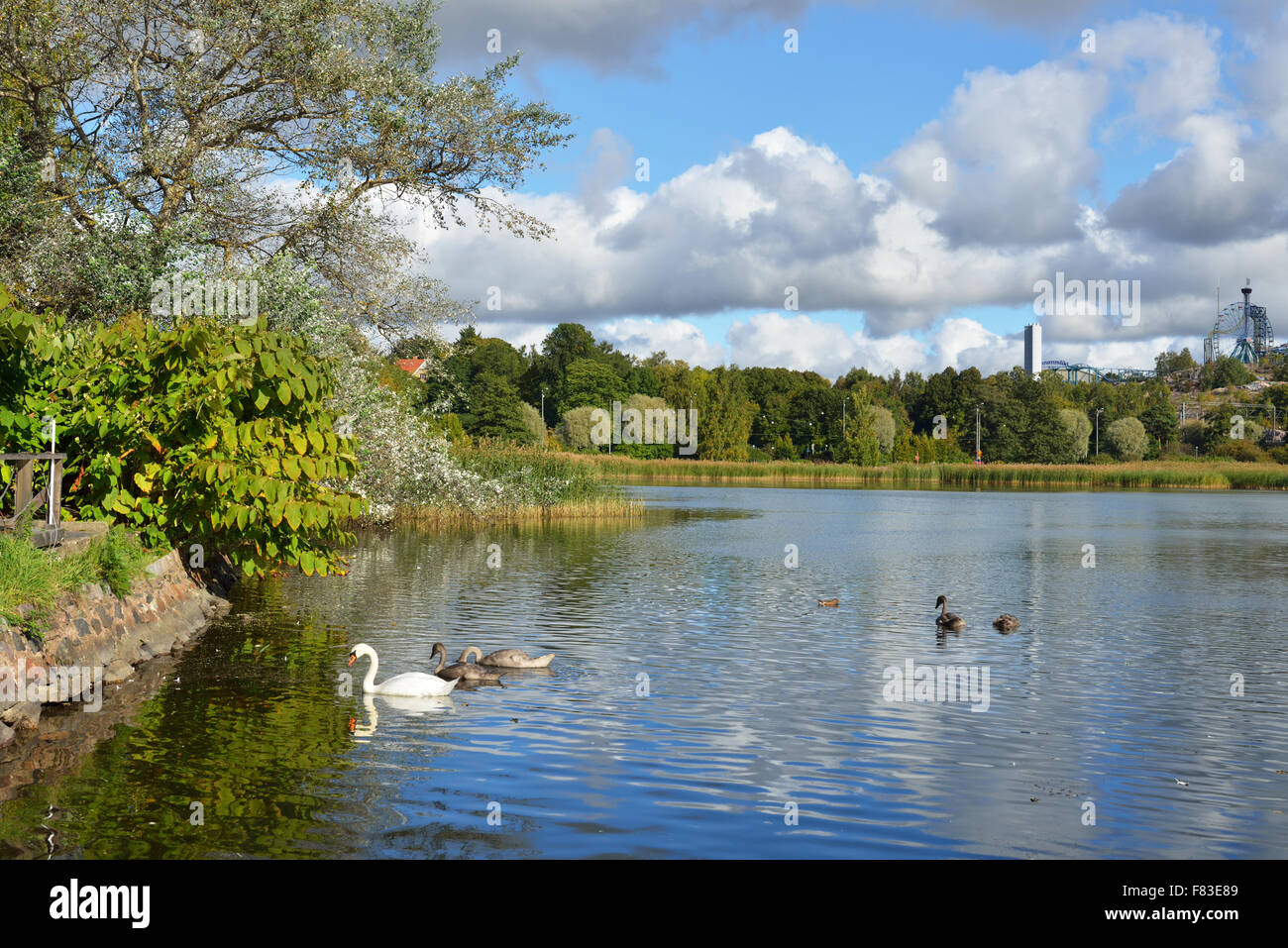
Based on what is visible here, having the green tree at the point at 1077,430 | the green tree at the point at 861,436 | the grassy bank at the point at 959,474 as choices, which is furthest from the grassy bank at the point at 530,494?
the green tree at the point at 1077,430

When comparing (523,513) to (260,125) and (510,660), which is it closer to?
(260,125)

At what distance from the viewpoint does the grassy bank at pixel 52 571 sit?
1202 centimetres

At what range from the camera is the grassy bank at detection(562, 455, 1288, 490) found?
95750mm

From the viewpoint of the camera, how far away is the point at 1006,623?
65.3ft

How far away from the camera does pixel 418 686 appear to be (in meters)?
13.3

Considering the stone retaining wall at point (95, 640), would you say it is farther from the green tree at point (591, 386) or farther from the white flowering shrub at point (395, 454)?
the green tree at point (591, 386)

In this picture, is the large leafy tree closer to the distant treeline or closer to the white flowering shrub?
the white flowering shrub

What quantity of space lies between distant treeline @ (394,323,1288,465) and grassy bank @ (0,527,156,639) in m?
101

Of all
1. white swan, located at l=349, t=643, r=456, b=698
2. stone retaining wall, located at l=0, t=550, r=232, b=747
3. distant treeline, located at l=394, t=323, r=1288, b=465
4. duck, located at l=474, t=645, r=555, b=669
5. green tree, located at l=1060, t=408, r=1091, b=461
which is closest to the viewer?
stone retaining wall, located at l=0, t=550, r=232, b=747

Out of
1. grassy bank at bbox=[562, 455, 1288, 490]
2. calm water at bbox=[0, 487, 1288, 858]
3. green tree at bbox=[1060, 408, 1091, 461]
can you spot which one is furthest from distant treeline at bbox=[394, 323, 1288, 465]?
calm water at bbox=[0, 487, 1288, 858]

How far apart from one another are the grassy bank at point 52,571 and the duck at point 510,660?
4582 mm

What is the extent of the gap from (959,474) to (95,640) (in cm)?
9489

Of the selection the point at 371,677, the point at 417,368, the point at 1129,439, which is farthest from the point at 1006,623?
the point at 1129,439
